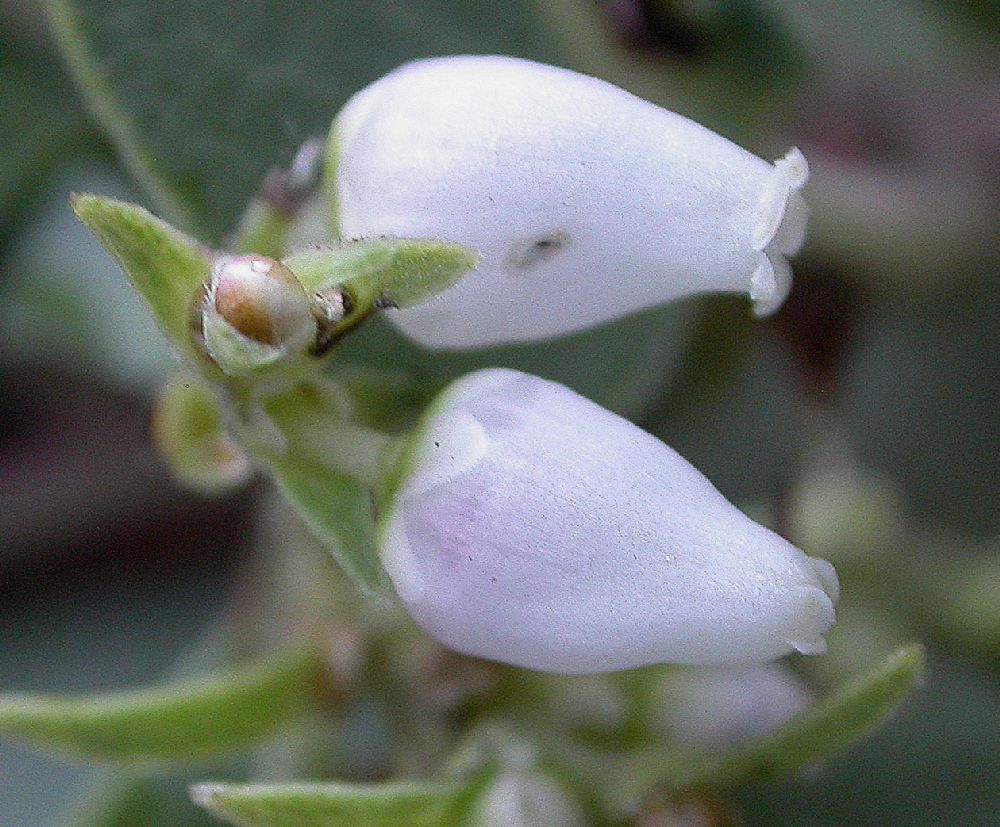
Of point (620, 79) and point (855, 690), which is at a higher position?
point (620, 79)

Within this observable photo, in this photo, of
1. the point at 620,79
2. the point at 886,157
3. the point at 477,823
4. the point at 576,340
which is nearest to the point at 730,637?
the point at 477,823

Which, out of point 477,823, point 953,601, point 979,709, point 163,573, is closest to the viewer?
point 477,823

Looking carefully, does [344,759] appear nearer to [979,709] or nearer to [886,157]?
[979,709]

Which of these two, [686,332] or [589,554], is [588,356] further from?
[589,554]

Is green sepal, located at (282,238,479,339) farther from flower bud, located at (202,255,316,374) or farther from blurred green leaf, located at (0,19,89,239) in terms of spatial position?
blurred green leaf, located at (0,19,89,239)

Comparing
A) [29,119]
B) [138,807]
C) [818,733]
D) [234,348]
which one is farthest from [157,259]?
[29,119]

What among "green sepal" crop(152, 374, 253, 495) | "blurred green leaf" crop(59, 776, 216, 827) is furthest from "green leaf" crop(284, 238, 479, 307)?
"blurred green leaf" crop(59, 776, 216, 827)
